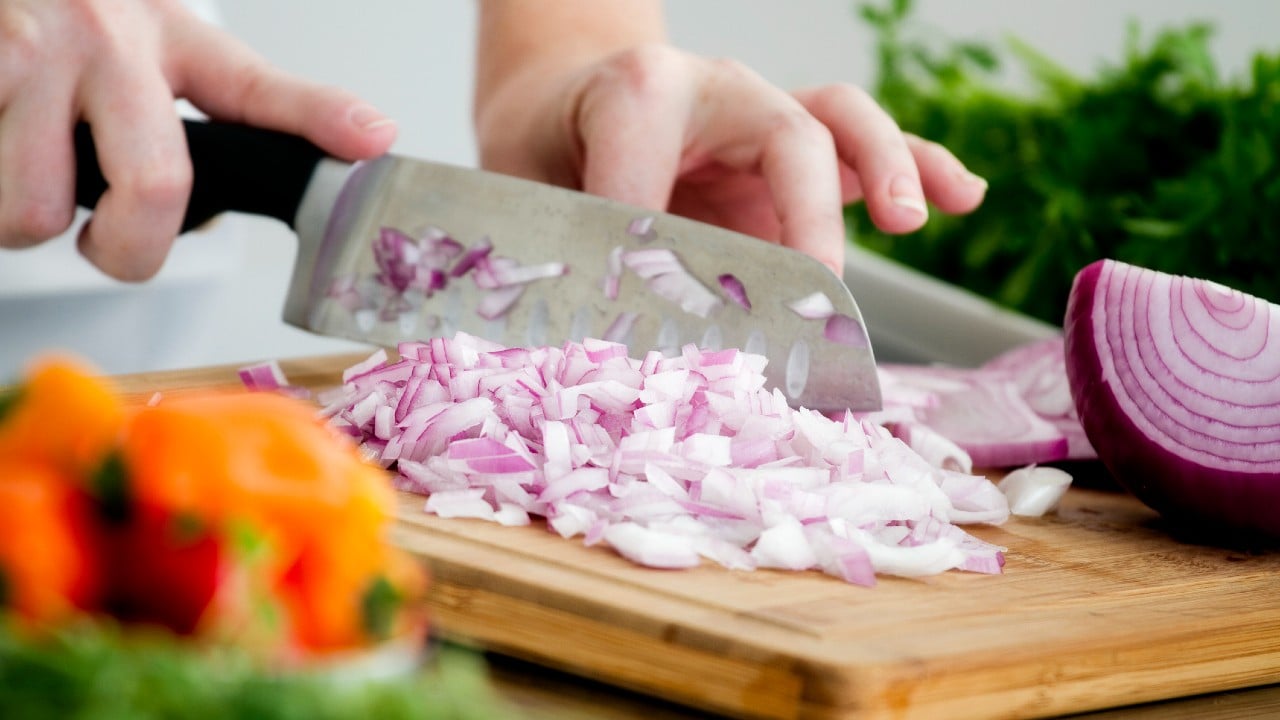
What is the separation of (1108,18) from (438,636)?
12.9 feet

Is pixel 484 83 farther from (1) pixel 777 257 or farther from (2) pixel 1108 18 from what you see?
(2) pixel 1108 18

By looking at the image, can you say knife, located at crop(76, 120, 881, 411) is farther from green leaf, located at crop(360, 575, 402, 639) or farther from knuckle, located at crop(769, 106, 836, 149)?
green leaf, located at crop(360, 575, 402, 639)

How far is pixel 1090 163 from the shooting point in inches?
91.5

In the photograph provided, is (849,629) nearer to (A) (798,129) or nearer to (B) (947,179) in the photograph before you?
(A) (798,129)

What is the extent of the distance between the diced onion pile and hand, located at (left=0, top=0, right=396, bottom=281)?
14.1 inches

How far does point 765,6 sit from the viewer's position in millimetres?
4676

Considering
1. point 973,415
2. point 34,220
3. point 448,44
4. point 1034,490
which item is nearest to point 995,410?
point 973,415

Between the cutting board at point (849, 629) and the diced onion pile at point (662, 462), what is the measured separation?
3 centimetres

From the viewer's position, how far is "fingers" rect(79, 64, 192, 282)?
144 cm

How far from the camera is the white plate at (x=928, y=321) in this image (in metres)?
2.14

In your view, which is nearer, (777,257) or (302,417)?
(302,417)

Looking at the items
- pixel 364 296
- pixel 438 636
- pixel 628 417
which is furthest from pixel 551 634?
pixel 364 296

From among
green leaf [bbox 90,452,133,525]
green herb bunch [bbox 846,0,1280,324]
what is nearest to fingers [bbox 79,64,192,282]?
green leaf [bbox 90,452,133,525]

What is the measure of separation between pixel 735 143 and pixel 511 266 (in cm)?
43
